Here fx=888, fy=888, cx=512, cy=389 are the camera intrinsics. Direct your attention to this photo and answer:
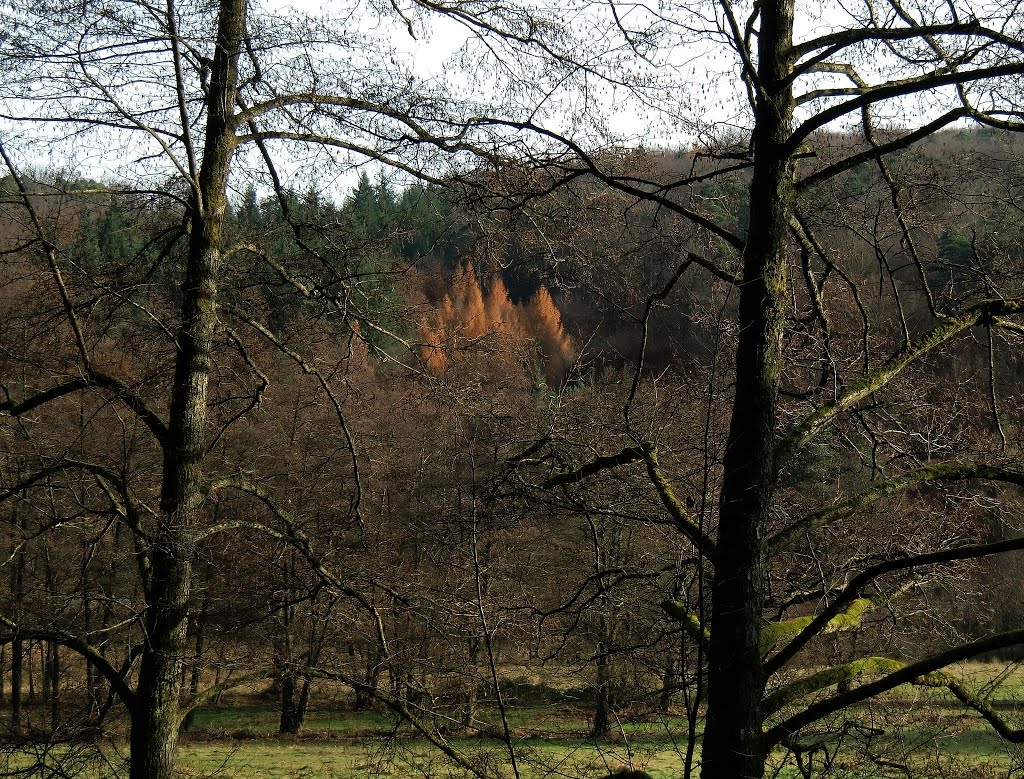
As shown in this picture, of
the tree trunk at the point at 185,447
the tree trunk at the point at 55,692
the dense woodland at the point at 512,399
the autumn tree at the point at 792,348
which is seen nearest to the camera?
the autumn tree at the point at 792,348

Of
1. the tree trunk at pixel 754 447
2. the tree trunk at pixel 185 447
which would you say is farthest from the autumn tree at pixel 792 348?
the tree trunk at pixel 185 447

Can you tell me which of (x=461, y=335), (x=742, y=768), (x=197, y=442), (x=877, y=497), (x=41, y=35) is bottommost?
(x=742, y=768)

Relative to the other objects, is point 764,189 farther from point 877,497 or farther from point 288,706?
point 288,706

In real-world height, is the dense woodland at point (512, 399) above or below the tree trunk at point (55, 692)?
above

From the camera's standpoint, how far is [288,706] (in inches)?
814

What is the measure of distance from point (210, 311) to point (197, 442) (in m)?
0.97

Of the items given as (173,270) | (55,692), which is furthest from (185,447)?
→ (55,692)

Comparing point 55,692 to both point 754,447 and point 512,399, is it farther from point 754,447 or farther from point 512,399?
point 754,447

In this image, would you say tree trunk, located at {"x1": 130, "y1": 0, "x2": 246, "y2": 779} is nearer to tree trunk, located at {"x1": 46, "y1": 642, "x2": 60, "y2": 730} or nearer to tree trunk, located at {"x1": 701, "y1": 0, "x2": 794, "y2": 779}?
tree trunk, located at {"x1": 46, "y1": 642, "x2": 60, "y2": 730}

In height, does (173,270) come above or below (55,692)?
above

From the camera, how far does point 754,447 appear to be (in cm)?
431

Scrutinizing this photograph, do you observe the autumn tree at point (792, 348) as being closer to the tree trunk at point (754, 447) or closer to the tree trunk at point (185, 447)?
the tree trunk at point (754, 447)

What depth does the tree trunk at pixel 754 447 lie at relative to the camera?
404 cm

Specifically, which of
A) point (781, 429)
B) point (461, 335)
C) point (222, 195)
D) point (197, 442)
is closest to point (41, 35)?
point (222, 195)
